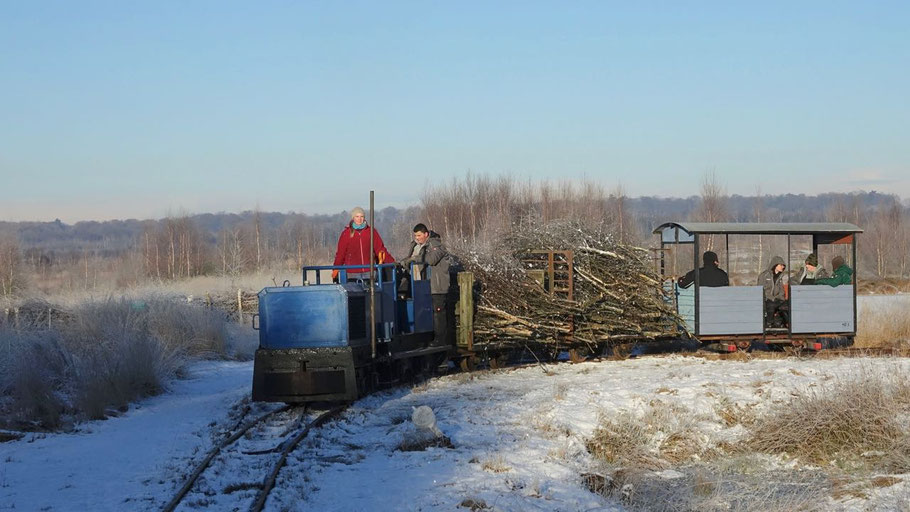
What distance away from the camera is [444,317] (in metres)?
16.2

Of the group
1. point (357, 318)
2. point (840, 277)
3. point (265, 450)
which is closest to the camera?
point (265, 450)

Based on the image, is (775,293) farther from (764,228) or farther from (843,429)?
(843,429)

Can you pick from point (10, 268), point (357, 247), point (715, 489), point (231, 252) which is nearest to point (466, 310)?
point (357, 247)

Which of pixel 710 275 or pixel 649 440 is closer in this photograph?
pixel 649 440

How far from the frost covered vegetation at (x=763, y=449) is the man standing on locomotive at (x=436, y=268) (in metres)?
4.69

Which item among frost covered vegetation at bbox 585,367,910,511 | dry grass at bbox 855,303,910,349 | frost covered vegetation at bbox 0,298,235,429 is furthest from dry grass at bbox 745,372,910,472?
dry grass at bbox 855,303,910,349

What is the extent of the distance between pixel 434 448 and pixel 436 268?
586 cm

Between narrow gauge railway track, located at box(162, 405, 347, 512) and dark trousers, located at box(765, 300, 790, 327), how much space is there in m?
9.74

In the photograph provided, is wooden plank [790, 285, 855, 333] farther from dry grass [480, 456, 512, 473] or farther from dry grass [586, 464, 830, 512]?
dry grass [480, 456, 512, 473]

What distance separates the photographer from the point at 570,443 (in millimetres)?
10789

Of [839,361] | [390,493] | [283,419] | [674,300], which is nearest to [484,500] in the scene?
[390,493]

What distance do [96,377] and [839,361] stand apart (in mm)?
12429

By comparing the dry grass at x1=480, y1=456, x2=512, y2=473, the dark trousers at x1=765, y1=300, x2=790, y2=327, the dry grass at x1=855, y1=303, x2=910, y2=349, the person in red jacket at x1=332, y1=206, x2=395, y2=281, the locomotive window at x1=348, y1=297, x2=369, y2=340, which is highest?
the person in red jacket at x1=332, y1=206, x2=395, y2=281

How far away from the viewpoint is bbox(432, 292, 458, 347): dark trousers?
52.5 feet
